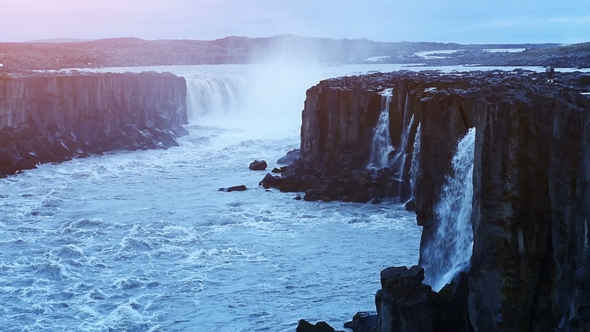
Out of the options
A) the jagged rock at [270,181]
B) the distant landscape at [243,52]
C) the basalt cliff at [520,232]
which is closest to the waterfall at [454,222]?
the basalt cliff at [520,232]

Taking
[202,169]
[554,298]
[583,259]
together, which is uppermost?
[583,259]

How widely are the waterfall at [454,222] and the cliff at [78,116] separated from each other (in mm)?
27866

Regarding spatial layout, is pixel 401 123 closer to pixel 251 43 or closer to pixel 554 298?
pixel 554 298

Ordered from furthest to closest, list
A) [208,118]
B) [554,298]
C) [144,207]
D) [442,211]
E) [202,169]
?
[208,118] → [202,169] → [144,207] → [442,211] → [554,298]

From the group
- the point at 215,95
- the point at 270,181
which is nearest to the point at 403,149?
the point at 270,181

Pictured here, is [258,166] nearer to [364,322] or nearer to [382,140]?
[382,140]

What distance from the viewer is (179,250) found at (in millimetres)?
24969

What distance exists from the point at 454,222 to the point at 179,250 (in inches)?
422

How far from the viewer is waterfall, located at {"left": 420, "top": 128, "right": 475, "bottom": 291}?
1720 cm

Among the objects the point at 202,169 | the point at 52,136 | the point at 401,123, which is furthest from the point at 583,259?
the point at 52,136

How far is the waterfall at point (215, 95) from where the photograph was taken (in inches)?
2574

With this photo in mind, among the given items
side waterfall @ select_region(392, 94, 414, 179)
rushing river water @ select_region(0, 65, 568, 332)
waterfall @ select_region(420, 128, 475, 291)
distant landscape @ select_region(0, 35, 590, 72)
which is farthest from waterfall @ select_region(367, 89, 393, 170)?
distant landscape @ select_region(0, 35, 590, 72)

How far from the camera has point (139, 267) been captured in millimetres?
23062

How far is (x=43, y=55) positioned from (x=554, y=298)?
8819 cm
